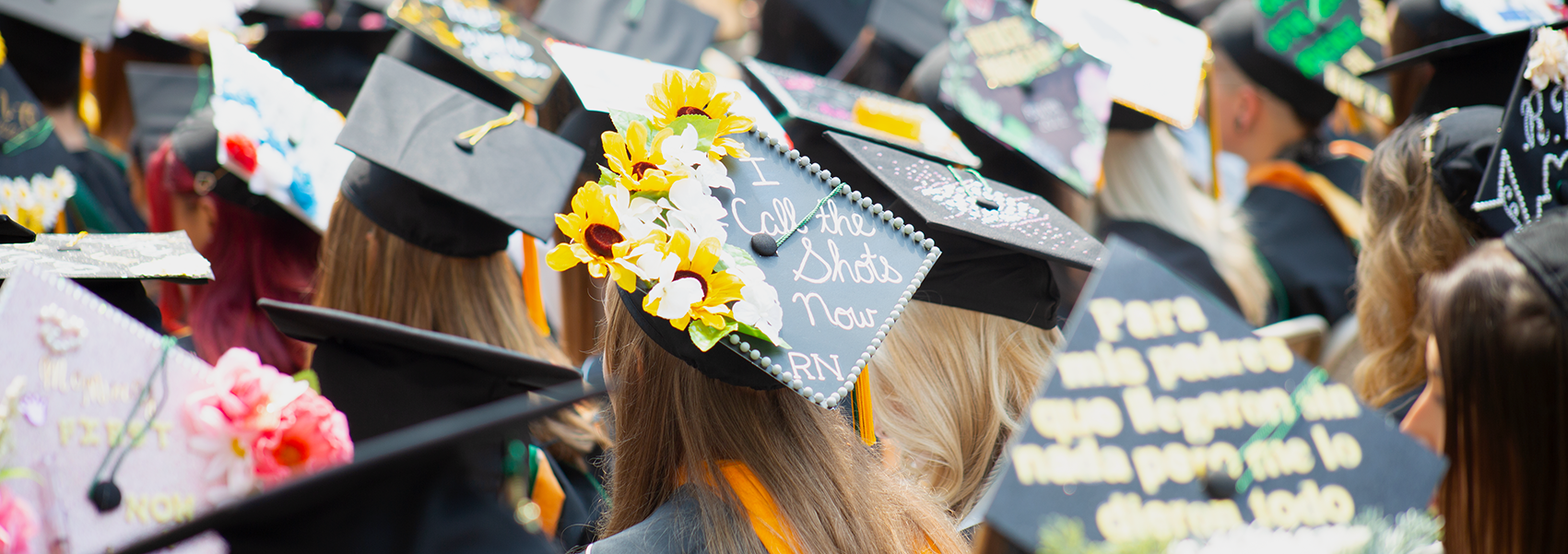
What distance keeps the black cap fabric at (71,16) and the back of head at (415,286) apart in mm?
1960

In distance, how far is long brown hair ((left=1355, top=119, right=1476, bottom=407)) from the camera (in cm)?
242

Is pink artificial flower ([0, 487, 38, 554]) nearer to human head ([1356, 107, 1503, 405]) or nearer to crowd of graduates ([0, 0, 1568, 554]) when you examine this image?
crowd of graduates ([0, 0, 1568, 554])

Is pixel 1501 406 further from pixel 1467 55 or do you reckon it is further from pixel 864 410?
pixel 1467 55

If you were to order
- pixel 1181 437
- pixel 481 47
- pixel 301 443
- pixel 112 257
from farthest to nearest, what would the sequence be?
pixel 481 47 → pixel 112 257 → pixel 301 443 → pixel 1181 437

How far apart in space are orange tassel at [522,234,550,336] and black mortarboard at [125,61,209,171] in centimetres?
204

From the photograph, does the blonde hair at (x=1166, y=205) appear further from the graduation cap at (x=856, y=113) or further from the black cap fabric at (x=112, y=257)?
the black cap fabric at (x=112, y=257)

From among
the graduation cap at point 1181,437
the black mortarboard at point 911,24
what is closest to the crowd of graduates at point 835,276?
the graduation cap at point 1181,437

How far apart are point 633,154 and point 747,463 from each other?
0.55 metres

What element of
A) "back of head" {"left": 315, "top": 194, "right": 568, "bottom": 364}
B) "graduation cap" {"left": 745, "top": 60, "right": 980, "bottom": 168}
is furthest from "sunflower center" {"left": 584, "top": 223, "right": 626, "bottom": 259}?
"graduation cap" {"left": 745, "top": 60, "right": 980, "bottom": 168}

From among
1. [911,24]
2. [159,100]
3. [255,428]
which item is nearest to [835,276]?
[255,428]

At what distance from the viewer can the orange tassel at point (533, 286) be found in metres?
2.78

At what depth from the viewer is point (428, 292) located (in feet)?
7.93

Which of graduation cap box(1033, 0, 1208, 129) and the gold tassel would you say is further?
graduation cap box(1033, 0, 1208, 129)

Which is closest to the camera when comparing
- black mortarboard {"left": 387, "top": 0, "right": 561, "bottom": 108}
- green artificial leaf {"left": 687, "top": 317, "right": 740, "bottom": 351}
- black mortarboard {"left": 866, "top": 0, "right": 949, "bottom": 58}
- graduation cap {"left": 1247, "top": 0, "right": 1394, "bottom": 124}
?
green artificial leaf {"left": 687, "top": 317, "right": 740, "bottom": 351}
